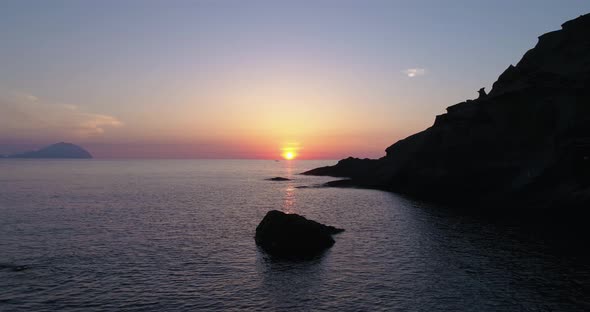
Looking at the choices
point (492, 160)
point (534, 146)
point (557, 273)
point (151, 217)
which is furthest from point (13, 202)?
point (534, 146)

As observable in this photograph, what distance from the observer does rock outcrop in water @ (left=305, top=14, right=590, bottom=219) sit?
69.7 metres

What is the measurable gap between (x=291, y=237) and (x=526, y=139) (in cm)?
6082

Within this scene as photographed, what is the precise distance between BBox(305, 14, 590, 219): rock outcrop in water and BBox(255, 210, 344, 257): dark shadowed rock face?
44981 millimetres

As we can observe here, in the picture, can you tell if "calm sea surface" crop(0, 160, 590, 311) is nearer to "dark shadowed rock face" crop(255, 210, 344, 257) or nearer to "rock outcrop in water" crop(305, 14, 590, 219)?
"dark shadowed rock face" crop(255, 210, 344, 257)

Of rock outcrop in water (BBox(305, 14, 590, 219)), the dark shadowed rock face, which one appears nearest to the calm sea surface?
the dark shadowed rock face

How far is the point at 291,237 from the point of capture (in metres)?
45.2

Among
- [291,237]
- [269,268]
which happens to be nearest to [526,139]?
[291,237]

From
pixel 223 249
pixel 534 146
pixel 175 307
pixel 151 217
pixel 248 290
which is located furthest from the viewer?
pixel 534 146

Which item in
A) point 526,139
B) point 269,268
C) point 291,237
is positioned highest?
point 526,139

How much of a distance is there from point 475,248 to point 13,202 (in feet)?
295

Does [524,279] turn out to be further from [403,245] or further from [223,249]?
[223,249]

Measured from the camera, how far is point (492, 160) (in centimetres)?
8538

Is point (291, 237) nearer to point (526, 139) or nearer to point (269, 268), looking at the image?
point (269, 268)

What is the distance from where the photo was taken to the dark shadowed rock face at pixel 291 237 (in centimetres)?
4412
